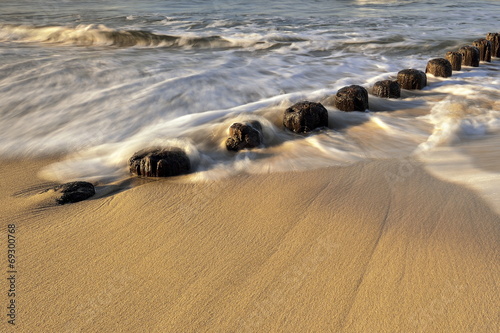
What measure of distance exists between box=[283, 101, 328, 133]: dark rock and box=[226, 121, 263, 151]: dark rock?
387mm

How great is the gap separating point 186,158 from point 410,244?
1.41 meters

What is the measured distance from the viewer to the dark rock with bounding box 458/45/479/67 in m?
5.57

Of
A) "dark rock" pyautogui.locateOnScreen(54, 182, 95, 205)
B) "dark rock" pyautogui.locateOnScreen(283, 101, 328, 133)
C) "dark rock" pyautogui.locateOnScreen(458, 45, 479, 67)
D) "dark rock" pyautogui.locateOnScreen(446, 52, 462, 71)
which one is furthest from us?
"dark rock" pyautogui.locateOnScreen(458, 45, 479, 67)

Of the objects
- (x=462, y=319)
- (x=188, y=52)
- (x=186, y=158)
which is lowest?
(x=462, y=319)

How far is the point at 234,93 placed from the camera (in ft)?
15.5

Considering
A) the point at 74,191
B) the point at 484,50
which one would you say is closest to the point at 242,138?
the point at 74,191

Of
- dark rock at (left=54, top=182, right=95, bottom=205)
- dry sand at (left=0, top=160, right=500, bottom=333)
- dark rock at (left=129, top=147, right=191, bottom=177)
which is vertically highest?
dark rock at (left=129, top=147, right=191, bottom=177)

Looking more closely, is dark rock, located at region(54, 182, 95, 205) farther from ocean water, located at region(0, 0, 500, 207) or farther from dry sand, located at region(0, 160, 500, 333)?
ocean water, located at region(0, 0, 500, 207)

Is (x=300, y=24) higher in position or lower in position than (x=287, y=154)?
higher

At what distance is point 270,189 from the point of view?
254 cm

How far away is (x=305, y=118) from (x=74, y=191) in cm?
171

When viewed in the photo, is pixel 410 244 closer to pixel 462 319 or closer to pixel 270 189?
pixel 462 319

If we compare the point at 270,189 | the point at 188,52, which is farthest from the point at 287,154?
the point at 188,52

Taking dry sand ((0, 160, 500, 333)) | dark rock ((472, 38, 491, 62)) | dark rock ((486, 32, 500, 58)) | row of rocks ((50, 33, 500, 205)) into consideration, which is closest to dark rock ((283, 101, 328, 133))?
row of rocks ((50, 33, 500, 205))
